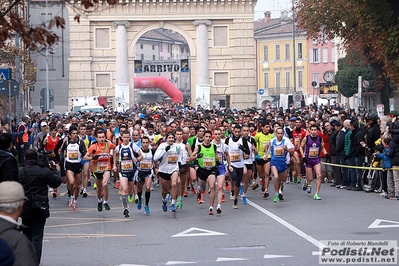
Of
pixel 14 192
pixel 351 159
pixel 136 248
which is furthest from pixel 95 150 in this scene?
pixel 14 192

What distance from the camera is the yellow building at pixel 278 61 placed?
108 meters

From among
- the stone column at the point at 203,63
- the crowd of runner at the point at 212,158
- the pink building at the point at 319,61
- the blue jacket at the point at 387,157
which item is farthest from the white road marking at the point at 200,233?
the pink building at the point at 319,61

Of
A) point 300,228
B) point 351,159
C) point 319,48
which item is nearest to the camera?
point 300,228

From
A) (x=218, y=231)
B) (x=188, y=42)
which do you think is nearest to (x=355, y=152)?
(x=218, y=231)

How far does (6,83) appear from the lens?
29.4 m

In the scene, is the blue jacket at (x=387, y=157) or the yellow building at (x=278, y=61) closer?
the blue jacket at (x=387, y=157)

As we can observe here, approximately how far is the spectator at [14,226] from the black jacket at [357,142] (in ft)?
63.4

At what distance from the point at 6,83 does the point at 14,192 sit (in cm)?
2333

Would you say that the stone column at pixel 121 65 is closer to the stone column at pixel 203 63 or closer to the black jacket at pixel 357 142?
the stone column at pixel 203 63

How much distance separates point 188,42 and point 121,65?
518cm

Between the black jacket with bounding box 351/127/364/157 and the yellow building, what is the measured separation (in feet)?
265

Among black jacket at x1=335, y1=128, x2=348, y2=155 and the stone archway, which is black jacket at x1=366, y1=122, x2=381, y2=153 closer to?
black jacket at x1=335, y1=128, x2=348, y2=155

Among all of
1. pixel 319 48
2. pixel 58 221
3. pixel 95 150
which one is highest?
pixel 319 48

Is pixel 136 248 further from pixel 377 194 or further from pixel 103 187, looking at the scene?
pixel 377 194
